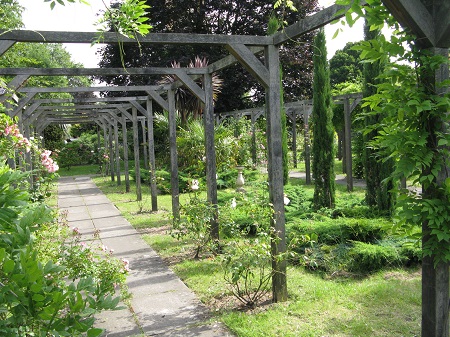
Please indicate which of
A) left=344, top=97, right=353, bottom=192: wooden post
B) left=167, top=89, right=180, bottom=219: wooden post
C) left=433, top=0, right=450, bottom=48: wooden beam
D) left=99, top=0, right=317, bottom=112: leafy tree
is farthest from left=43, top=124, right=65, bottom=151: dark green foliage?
left=433, top=0, right=450, bottom=48: wooden beam

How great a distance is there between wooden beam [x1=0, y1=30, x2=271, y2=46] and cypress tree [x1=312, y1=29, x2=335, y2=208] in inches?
190

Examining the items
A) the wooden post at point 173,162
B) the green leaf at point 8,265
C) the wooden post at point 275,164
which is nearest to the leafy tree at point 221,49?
the wooden post at point 173,162

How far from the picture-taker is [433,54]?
236cm

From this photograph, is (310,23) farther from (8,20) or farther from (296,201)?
(296,201)

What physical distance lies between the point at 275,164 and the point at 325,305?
1328 millimetres

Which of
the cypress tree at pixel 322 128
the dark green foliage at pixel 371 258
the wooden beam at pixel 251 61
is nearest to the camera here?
the wooden beam at pixel 251 61

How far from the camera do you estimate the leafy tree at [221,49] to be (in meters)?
19.0

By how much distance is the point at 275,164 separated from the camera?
4.00m

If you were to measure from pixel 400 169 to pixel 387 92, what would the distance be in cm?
43

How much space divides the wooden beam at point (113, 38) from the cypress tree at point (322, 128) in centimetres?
483

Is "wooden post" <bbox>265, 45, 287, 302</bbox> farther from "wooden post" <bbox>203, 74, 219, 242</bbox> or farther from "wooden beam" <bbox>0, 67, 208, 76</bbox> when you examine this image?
"wooden beam" <bbox>0, 67, 208, 76</bbox>

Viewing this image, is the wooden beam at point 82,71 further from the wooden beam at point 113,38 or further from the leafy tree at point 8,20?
the wooden beam at point 113,38

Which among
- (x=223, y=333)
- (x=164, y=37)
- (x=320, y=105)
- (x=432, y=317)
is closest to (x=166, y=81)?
(x=320, y=105)

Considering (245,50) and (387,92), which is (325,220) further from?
(387,92)
